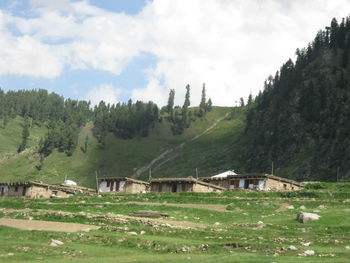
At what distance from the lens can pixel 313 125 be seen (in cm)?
16650

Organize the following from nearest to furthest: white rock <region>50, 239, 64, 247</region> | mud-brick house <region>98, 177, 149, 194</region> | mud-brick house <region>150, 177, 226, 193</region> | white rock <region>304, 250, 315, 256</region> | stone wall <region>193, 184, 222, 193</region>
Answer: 1. white rock <region>304, 250, 315, 256</region>
2. white rock <region>50, 239, 64, 247</region>
3. stone wall <region>193, 184, 222, 193</region>
4. mud-brick house <region>150, 177, 226, 193</region>
5. mud-brick house <region>98, 177, 149, 194</region>

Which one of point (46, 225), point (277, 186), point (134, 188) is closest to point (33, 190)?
point (134, 188)

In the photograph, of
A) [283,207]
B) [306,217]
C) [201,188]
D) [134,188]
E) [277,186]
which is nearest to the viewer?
[306,217]

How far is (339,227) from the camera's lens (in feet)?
148

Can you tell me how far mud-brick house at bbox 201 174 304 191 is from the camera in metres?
89.2

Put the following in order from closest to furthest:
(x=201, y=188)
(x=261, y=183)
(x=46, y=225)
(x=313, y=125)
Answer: (x=46, y=225), (x=201, y=188), (x=261, y=183), (x=313, y=125)

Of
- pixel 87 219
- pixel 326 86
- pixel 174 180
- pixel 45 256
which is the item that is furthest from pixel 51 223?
pixel 326 86

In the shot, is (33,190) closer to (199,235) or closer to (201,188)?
(201,188)

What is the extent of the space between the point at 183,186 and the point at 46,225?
4297 cm

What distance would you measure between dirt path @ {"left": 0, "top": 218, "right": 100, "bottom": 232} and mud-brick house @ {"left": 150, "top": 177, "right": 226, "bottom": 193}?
39449mm

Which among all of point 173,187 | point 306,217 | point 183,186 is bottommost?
point 306,217

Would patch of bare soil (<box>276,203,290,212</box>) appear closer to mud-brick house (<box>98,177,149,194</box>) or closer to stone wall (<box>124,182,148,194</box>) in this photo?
mud-brick house (<box>98,177,149,194</box>)

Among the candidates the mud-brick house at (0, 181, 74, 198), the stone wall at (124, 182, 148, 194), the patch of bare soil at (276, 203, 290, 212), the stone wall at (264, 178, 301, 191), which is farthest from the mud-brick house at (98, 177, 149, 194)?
the patch of bare soil at (276, 203, 290, 212)

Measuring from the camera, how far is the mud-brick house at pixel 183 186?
8800cm
